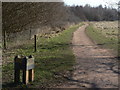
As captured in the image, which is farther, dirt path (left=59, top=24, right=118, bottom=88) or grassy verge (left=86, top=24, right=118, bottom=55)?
grassy verge (left=86, top=24, right=118, bottom=55)

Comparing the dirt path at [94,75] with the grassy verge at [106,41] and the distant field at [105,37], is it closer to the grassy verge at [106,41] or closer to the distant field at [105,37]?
the distant field at [105,37]

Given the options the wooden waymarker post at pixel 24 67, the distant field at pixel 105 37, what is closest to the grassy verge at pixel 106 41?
the distant field at pixel 105 37

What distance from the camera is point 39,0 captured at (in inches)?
646

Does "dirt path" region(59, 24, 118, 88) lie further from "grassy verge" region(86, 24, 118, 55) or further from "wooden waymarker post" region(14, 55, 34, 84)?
"grassy verge" region(86, 24, 118, 55)

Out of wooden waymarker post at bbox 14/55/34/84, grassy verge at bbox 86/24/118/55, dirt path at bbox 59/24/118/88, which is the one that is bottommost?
dirt path at bbox 59/24/118/88

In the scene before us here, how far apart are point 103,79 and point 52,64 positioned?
10.1 feet

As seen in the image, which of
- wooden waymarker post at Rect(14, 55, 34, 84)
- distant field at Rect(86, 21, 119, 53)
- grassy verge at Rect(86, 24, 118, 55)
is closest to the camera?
wooden waymarker post at Rect(14, 55, 34, 84)

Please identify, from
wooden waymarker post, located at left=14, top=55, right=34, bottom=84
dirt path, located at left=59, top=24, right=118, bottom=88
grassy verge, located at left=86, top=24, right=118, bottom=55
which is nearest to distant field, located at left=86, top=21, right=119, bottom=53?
grassy verge, located at left=86, top=24, right=118, bottom=55

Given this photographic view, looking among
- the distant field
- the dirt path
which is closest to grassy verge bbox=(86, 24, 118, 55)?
the distant field

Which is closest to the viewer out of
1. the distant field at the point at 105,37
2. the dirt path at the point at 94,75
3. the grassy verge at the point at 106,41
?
the dirt path at the point at 94,75

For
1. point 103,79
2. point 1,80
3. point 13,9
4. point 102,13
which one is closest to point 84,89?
point 103,79

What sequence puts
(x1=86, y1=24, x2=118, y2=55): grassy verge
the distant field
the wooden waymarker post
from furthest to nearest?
the distant field < (x1=86, y1=24, x2=118, y2=55): grassy verge < the wooden waymarker post

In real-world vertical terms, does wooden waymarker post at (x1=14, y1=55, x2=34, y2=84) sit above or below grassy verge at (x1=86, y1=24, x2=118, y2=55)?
below

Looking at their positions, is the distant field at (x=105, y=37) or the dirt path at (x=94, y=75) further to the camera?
the distant field at (x=105, y=37)
